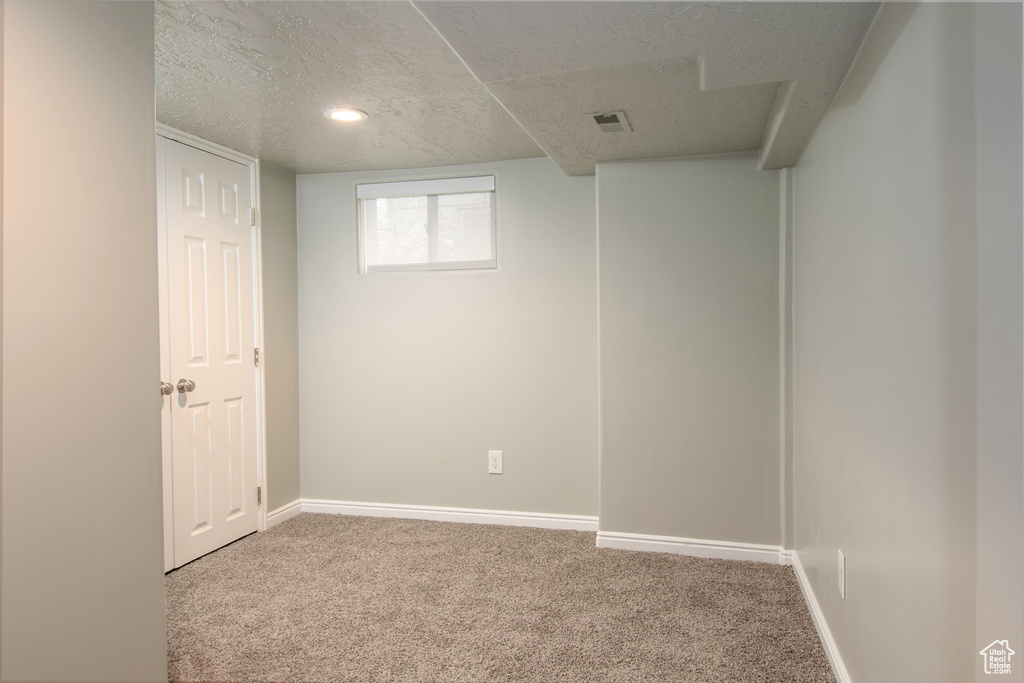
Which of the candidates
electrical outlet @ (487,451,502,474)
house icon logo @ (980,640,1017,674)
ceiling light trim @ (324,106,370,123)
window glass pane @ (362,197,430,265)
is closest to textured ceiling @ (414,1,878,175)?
ceiling light trim @ (324,106,370,123)

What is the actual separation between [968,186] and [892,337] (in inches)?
17.1

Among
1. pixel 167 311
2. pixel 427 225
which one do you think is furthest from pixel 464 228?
pixel 167 311

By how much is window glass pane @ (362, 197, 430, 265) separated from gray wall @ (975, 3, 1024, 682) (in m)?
2.94

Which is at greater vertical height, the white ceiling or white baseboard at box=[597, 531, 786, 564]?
the white ceiling

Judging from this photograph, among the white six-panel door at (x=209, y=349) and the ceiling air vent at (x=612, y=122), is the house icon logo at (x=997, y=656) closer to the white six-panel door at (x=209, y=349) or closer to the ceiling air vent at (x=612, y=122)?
the ceiling air vent at (x=612, y=122)

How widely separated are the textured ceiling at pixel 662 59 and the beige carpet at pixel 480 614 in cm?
181

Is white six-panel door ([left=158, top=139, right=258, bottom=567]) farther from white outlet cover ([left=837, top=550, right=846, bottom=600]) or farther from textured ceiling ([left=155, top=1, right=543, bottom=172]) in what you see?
white outlet cover ([left=837, top=550, right=846, bottom=600])

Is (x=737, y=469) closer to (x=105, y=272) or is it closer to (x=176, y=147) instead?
(x=105, y=272)

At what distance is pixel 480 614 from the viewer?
7.61 ft

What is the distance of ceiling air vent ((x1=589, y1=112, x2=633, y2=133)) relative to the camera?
2.21 meters

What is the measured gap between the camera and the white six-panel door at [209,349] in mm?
2846

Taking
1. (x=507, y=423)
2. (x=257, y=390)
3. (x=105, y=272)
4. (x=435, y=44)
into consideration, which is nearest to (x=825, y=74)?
(x=435, y=44)

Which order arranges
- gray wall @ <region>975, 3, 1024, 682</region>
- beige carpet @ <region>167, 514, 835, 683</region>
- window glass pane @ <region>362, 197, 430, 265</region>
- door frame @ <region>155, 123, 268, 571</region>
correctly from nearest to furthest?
1. gray wall @ <region>975, 3, 1024, 682</region>
2. beige carpet @ <region>167, 514, 835, 683</region>
3. door frame @ <region>155, 123, 268, 571</region>
4. window glass pane @ <region>362, 197, 430, 265</region>

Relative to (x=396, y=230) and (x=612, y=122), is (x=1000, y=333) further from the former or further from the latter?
(x=396, y=230)
